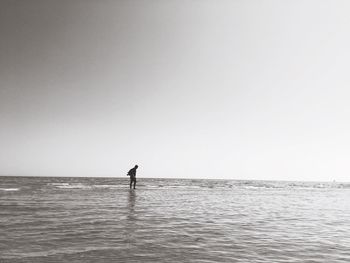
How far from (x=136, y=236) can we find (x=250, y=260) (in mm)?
3449

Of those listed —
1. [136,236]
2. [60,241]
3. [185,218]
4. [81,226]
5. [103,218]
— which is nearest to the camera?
[60,241]

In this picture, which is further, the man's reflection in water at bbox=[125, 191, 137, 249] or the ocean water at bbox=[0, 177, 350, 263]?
the man's reflection in water at bbox=[125, 191, 137, 249]

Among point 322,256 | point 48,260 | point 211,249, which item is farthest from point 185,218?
point 48,260

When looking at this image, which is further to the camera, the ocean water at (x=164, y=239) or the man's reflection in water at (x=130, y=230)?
the man's reflection in water at (x=130, y=230)

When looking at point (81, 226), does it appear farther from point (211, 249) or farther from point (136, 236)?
point (211, 249)

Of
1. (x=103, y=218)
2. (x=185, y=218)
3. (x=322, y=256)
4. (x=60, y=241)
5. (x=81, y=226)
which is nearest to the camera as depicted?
(x=322, y=256)

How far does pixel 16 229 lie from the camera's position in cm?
982

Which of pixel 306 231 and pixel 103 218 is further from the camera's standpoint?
pixel 103 218

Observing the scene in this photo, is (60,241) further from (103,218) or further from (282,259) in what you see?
(282,259)

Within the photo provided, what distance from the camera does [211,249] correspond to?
809cm

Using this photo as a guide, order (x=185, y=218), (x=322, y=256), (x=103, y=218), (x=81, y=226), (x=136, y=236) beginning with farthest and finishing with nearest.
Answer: (x=185, y=218) < (x=103, y=218) < (x=81, y=226) < (x=136, y=236) < (x=322, y=256)

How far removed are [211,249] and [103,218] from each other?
5.83m

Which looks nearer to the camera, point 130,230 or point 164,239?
point 164,239

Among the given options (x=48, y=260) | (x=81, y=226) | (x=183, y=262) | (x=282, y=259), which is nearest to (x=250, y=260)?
(x=282, y=259)
